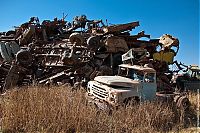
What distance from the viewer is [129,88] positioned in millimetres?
9344

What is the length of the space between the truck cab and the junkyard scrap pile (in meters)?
2.52

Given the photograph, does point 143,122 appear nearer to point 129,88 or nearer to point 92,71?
point 129,88

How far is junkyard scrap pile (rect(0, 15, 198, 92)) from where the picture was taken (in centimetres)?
1503

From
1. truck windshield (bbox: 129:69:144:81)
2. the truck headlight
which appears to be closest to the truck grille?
the truck headlight

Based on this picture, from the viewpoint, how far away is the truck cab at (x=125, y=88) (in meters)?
9.02

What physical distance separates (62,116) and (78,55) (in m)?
9.13

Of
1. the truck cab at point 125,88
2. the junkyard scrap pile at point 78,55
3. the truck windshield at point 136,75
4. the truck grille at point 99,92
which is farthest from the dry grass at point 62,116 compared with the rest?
the junkyard scrap pile at point 78,55

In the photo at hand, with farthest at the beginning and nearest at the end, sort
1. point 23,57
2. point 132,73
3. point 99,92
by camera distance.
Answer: point 23,57 → point 132,73 → point 99,92

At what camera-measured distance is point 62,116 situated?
7012 millimetres

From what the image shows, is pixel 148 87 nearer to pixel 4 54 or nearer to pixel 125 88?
pixel 125 88

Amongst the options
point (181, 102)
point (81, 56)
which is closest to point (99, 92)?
point (181, 102)

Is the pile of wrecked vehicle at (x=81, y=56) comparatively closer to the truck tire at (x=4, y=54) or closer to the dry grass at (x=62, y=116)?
the truck tire at (x=4, y=54)

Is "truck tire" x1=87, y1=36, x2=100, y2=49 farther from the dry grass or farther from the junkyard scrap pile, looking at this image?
the dry grass

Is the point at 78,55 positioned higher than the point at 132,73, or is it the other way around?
the point at 78,55
